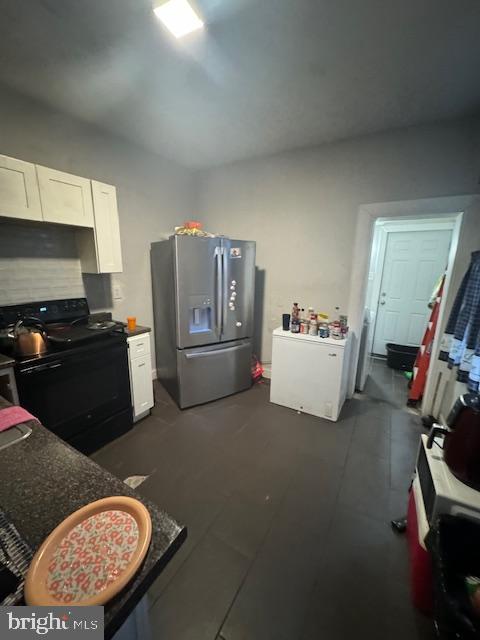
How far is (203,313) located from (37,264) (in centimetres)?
141

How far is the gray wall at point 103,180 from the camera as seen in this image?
6.25 feet

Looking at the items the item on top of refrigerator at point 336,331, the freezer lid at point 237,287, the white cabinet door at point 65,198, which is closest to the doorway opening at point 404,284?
the item on top of refrigerator at point 336,331

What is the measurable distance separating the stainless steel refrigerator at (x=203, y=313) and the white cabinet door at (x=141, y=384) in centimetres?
28

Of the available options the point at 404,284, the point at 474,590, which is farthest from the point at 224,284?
the point at 404,284

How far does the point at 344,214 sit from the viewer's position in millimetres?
2574

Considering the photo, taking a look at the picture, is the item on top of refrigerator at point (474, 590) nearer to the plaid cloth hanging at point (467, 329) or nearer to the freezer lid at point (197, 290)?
the plaid cloth hanging at point (467, 329)

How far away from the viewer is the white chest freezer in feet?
7.72

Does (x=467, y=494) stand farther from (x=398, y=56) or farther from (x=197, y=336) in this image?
(x=398, y=56)

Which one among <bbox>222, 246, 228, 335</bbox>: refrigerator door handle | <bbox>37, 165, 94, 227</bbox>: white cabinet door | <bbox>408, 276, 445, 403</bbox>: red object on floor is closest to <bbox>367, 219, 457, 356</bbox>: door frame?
<bbox>408, 276, 445, 403</bbox>: red object on floor

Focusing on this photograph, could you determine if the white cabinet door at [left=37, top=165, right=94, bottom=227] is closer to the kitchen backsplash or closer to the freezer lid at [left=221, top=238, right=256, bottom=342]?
the kitchen backsplash

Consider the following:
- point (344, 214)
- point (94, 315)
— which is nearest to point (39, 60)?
point (94, 315)

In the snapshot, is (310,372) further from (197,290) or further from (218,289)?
(197,290)

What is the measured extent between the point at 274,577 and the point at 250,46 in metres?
2.75

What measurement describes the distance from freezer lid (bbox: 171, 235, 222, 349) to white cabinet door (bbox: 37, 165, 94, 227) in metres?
0.70
